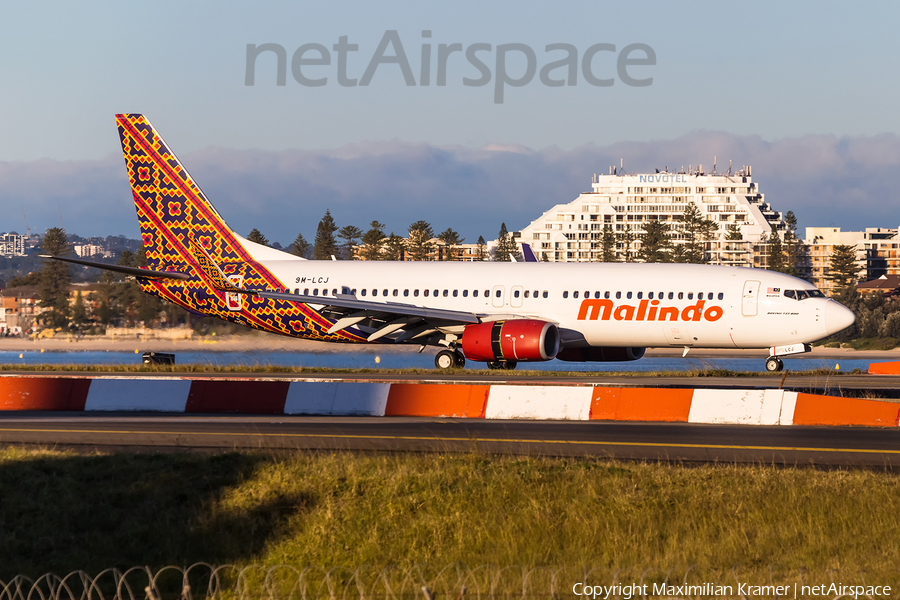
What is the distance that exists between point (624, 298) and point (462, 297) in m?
5.62

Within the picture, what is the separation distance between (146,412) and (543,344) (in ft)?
43.1

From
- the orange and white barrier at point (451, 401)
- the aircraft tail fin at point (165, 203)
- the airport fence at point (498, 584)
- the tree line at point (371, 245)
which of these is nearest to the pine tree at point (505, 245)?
the tree line at point (371, 245)

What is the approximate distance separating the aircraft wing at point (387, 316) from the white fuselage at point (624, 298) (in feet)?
2.45

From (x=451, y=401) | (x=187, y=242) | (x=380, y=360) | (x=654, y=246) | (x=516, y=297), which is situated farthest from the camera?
(x=654, y=246)

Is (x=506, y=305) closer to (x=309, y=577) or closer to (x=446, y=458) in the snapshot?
(x=446, y=458)

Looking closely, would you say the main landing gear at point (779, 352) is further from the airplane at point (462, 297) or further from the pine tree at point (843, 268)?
the pine tree at point (843, 268)

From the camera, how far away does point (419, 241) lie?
14938 centimetres

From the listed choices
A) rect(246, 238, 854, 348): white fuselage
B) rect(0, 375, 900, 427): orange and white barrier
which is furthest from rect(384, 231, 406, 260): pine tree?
rect(0, 375, 900, 427): orange and white barrier

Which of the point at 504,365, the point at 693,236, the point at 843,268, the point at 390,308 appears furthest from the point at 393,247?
the point at 390,308

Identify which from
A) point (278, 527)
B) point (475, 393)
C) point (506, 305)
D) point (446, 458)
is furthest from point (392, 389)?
point (506, 305)

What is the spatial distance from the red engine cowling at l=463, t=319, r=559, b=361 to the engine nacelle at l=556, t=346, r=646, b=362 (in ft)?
10.5

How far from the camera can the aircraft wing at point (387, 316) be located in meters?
33.7

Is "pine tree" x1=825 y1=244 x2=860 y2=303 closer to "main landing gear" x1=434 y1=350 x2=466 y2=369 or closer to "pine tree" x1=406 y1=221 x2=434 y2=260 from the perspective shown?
"pine tree" x1=406 y1=221 x2=434 y2=260

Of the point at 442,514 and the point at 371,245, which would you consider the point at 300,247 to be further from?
the point at 442,514
